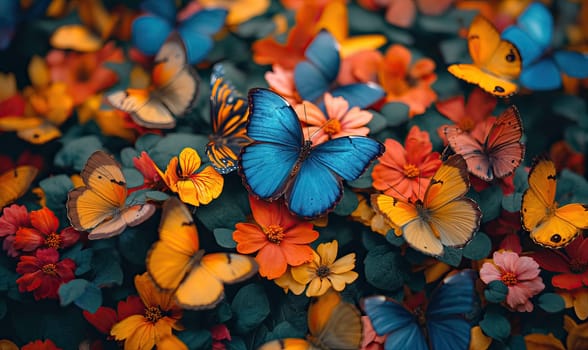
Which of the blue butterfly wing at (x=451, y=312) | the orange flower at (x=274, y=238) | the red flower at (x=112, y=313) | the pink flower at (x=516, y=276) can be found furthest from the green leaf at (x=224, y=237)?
the pink flower at (x=516, y=276)

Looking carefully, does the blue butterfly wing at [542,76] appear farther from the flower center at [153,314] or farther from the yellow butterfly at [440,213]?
the flower center at [153,314]

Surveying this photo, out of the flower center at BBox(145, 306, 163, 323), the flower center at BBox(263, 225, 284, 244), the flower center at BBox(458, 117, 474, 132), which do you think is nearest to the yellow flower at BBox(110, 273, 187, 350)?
the flower center at BBox(145, 306, 163, 323)

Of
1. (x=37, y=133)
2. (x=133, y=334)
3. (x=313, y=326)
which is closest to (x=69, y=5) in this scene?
(x=37, y=133)

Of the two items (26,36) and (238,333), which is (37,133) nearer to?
(26,36)

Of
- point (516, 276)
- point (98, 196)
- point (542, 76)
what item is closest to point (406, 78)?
point (542, 76)

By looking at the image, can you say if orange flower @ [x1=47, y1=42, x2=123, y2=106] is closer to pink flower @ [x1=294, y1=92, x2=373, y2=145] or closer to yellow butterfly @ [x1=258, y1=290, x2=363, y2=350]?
pink flower @ [x1=294, y1=92, x2=373, y2=145]

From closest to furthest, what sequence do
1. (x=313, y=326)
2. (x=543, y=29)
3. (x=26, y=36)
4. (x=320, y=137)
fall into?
1. (x=313, y=326)
2. (x=320, y=137)
3. (x=543, y=29)
4. (x=26, y=36)
